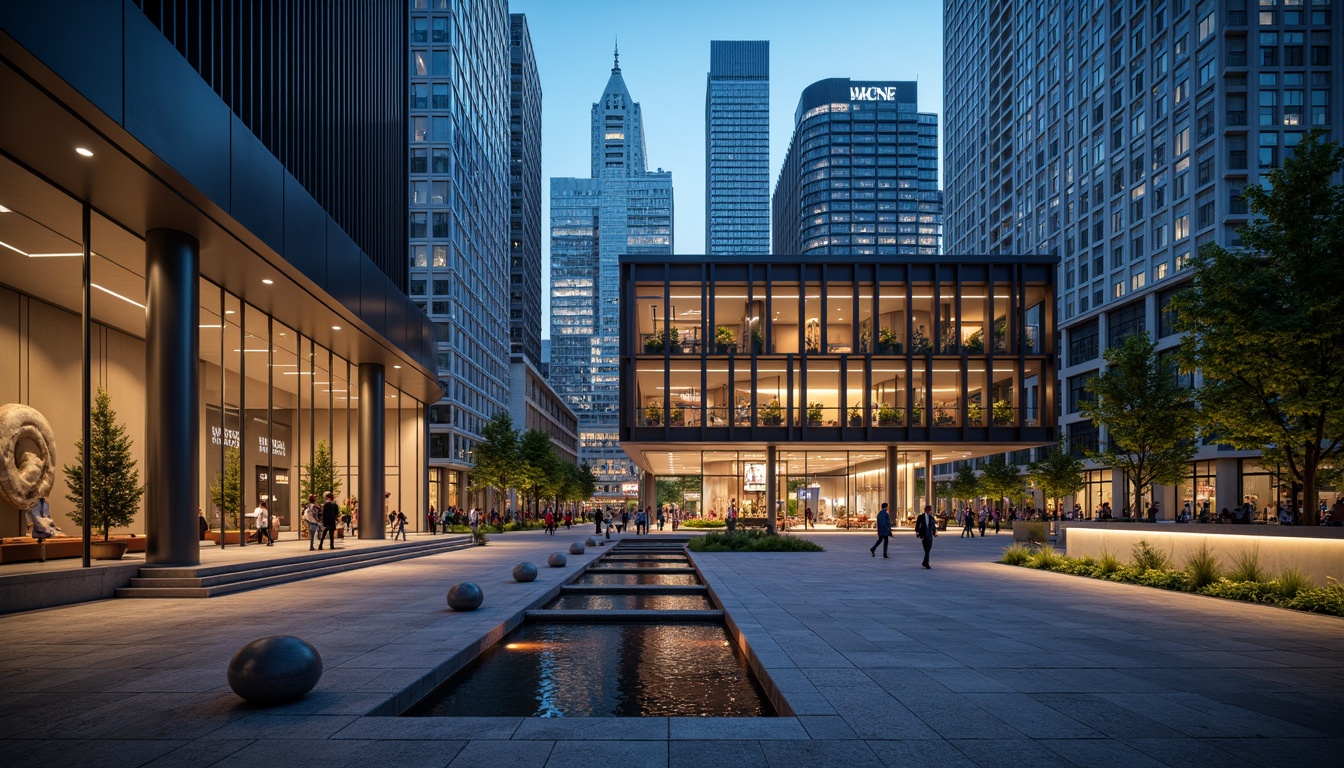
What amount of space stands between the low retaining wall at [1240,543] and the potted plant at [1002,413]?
21.8m

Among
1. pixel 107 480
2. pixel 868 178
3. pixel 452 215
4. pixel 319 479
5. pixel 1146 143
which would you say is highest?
pixel 868 178

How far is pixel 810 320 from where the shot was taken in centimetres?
4534

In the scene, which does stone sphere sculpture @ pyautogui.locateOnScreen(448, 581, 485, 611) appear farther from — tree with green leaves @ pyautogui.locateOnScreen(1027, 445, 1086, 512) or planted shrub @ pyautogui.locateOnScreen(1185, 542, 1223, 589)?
tree with green leaves @ pyautogui.locateOnScreen(1027, 445, 1086, 512)

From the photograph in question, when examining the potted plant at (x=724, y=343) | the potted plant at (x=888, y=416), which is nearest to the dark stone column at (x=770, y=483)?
the potted plant at (x=724, y=343)

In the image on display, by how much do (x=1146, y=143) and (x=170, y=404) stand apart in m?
66.9

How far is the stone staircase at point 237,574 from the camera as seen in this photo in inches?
638

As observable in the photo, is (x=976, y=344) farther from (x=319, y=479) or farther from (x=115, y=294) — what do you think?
(x=115, y=294)

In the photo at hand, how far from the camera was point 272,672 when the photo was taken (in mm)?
7188

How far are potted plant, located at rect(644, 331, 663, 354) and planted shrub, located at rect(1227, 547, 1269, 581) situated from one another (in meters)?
29.9

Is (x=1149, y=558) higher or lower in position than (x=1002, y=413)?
lower

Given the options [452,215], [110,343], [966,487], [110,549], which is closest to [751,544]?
[110,549]

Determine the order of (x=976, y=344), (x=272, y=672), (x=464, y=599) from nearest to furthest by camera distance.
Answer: (x=272, y=672)
(x=464, y=599)
(x=976, y=344)

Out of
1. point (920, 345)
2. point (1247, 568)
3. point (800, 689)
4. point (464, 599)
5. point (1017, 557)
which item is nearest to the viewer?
point (800, 689)

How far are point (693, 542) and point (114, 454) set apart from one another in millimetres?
19366
